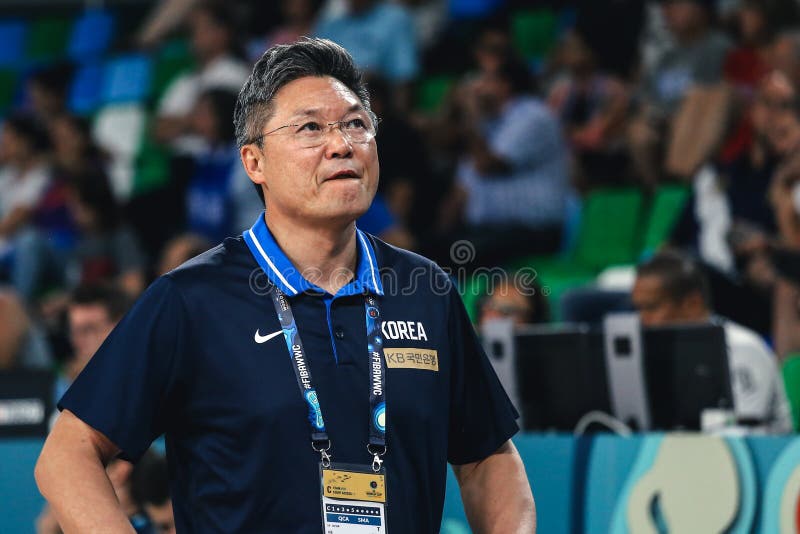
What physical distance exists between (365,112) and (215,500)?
88 centimetres

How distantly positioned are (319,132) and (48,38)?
35.2 feet

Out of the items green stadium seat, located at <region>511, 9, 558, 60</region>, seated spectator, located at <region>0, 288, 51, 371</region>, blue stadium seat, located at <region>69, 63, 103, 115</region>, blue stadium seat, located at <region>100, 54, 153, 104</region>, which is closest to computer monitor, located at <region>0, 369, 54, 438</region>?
seated spectator, located at <region>0, 288, 51, 371</region>

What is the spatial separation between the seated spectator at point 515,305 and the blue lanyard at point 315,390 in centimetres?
333

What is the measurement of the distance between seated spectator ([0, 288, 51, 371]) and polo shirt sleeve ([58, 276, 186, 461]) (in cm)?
441

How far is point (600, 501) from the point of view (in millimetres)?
4312

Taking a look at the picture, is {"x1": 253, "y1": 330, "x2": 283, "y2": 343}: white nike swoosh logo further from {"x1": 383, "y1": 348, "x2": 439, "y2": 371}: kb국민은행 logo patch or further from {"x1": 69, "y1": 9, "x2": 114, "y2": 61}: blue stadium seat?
{"x1": 69, "y1": 9, "x2": 114, "y2": 61}: blue stadium seat

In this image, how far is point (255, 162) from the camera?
2.91 meters

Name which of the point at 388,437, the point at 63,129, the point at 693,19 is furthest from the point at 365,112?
the point at 63,129

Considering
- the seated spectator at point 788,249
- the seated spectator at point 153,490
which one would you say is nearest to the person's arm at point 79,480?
the seated spectator at point 153,490

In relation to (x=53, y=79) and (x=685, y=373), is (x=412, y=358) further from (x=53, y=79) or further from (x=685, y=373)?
(x=53, y=79)

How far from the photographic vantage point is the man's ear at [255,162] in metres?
2.89

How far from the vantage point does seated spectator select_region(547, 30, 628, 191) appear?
8.55 metres

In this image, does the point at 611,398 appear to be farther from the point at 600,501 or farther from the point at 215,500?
the point at 215,500

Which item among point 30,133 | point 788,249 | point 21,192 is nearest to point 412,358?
point 788,249
